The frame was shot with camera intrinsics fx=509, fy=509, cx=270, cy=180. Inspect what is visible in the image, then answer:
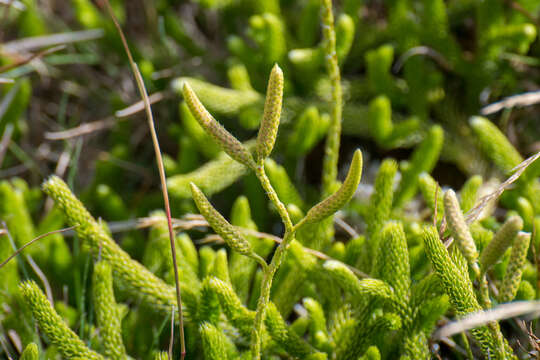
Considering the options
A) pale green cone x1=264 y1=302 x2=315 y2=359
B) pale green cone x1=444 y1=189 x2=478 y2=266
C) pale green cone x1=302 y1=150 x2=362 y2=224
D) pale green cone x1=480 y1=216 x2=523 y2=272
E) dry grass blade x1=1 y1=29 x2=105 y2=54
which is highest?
dry grass blade x1=1 y1=29 x2=105 y2=54

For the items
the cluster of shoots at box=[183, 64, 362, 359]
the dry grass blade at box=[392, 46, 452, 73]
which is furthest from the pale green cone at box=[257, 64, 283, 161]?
the dry grass blade at box=[392, 46, 452, 73]

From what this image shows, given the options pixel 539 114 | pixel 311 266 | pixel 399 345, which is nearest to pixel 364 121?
pixel 539 114

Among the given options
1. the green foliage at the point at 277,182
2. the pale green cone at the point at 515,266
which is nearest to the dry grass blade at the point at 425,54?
the green foliage at the point at 277,182

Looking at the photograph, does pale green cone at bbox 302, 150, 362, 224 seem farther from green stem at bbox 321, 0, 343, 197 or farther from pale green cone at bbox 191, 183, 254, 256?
green stem at bbox 321, 0, 343, 197

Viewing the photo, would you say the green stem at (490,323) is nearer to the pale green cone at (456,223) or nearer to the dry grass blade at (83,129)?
the pale green cone at (456,223)

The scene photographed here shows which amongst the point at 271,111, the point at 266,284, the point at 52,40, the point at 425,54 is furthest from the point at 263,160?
the point at 52,40
